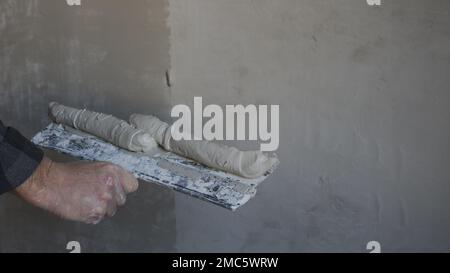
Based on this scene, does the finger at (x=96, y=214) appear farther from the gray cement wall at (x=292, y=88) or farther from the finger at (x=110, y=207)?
the gray cement wall at (x=292, y=88)

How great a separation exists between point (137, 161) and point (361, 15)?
0.79 metres

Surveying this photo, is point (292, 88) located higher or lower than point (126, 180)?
higher

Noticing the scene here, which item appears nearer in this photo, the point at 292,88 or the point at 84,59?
the point at 292,88

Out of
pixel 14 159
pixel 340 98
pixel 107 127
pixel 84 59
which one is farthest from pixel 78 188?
pixel 340 98

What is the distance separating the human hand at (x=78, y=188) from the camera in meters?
1.72

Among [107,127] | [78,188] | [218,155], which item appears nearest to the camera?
[78,188]

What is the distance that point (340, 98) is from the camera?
7.02 ft

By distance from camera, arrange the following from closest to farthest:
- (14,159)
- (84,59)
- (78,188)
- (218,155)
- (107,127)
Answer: (14,159), (78,188), (218,155), (107,127), (84,59)

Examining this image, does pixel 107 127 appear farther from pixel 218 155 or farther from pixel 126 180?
pixel 218 155

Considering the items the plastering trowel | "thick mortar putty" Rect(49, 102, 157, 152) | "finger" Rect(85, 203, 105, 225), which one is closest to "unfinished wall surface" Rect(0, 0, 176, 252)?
"thick mortar putty" Rect(49, 102, 157, 152)

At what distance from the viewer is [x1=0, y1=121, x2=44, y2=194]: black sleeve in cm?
160

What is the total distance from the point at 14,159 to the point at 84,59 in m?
0.86

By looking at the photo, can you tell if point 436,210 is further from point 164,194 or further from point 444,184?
point 164,194

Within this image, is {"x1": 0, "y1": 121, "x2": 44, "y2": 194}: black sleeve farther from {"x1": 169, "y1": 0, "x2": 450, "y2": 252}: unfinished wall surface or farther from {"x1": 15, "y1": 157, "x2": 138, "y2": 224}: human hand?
{"x1": 169, "y1": 0, "x2": 450, "y2": 252}: unfinished wall surface
